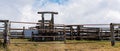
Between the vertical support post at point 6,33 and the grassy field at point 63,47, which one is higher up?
the vertical support post at point 6,33

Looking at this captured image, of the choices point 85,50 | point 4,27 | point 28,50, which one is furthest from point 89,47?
point 4,27

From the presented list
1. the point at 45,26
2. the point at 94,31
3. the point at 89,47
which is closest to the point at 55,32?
the point at 45,26

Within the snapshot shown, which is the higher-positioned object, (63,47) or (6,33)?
(6,33)

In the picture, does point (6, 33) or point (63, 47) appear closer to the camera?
point (6, 33)

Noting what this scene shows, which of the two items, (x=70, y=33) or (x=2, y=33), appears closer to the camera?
(x=2, y=33)

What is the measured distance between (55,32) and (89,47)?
16.8ft

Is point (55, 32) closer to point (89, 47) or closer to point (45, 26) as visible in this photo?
point (45, 26)

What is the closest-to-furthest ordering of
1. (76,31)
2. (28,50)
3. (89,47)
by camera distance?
(28,50) → (89,47) → (76,31)

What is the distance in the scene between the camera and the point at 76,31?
25562 millimetres

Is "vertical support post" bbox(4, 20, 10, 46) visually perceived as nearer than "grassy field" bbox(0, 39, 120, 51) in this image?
No

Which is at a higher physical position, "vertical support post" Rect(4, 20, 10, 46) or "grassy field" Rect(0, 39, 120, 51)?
"vertical support post" Rect(4, 20, 10, 46)

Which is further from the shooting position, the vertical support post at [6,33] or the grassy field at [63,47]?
the vertical support post at [6,33]

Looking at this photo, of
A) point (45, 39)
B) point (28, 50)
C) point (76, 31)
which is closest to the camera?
point (28, 50)

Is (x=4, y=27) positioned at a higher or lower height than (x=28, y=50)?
higher
